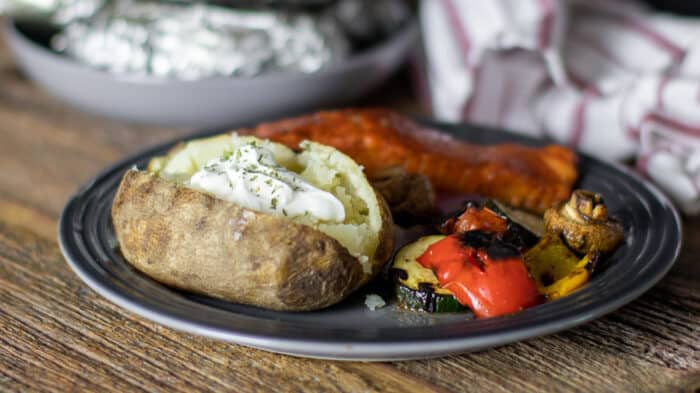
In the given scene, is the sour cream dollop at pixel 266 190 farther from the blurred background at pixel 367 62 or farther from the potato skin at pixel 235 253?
the blurred background at pixel 367 62

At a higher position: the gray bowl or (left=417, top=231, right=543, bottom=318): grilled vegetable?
(left=417, top=231, right=543, bottom=318): grilled vegetable

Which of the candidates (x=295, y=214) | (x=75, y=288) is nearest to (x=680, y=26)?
(x=295, y=214)

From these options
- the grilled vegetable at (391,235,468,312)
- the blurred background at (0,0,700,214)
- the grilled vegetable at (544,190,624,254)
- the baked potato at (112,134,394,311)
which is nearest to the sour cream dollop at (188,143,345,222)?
the baked potato at (112,134,394,311)

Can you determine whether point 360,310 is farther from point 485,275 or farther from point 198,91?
point 198,91

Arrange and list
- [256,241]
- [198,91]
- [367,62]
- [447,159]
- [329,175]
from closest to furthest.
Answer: [256,241] < [329,175] < [447,159] < [198,91] < [367,62]

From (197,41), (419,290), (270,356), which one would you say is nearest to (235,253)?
(270,356)

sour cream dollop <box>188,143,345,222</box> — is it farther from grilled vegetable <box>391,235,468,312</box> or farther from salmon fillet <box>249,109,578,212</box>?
salmon fillet <box>249,109,578,212</box>

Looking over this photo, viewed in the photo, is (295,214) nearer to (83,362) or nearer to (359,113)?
(83,362)
